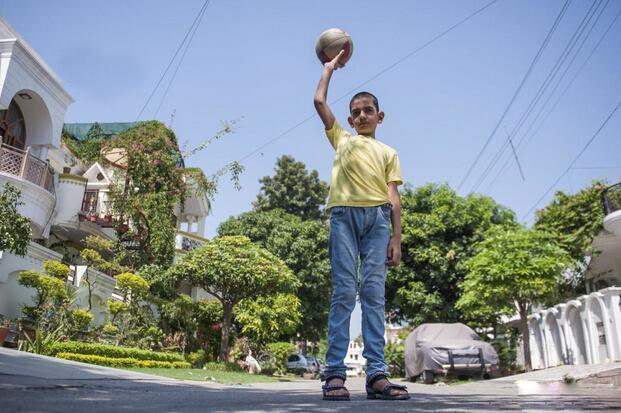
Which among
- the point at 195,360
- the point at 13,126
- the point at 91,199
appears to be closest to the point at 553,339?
the point at 195,360

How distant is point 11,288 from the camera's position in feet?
41.5

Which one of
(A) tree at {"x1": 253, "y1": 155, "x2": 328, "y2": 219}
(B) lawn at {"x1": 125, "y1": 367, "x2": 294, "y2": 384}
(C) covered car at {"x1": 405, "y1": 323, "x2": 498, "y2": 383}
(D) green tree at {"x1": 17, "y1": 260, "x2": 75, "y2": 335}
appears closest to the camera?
(B) lawn at {"x1": 125, "y1": 367, "x2": 294, "y2": 384}

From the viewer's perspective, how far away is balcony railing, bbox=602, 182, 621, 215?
15.9 m

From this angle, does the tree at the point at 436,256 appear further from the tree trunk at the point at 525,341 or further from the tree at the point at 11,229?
the tree at the point at 11,229

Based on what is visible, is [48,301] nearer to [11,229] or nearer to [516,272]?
[11,229]

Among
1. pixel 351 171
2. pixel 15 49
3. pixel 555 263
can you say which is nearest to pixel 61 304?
pixel 15 49

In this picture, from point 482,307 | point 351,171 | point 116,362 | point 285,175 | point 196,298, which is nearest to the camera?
point 351,171

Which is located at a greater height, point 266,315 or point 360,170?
point 266,315

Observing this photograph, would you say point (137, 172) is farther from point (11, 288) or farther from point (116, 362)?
point (116, 362)

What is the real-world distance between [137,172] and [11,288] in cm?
757

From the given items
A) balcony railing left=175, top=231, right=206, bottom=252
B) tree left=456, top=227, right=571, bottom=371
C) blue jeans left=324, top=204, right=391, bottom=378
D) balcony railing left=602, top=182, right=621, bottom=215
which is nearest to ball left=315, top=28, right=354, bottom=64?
blue jeans left=324, top=204, right=391, bottom=378

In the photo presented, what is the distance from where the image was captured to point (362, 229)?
3.29 m

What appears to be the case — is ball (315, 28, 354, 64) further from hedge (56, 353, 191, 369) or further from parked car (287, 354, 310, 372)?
parked car (287, 354, 310, 372)

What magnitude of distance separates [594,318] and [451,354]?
5157 millimetres
